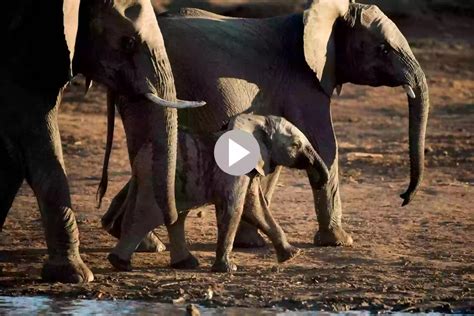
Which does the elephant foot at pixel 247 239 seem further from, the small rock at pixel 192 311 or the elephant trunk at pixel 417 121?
the small rock at pixel 192 311

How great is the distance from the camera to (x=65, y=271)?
8.98 m

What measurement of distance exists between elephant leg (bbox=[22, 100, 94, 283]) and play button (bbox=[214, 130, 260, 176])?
93 centimetres

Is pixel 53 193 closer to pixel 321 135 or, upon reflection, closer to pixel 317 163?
pixel 317 163

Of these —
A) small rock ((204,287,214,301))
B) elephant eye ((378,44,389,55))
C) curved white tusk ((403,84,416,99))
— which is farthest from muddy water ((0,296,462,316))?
elephant eye ((378,44,389,55))

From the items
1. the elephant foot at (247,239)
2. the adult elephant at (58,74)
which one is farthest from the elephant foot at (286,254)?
the adult elephant at (58,74)

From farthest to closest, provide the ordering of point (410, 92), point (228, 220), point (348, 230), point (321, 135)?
point (348, 230), point (410, 92), point (321, 135), point (228, 220)

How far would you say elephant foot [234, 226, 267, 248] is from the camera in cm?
1027

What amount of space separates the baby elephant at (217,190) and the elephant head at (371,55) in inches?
41.7

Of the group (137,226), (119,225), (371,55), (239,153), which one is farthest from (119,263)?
(371,55)

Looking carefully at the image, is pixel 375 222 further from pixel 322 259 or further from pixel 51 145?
pixel 51 145

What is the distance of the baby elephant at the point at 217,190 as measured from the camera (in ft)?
30.6

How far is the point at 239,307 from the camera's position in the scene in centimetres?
861

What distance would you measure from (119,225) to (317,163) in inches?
45.5

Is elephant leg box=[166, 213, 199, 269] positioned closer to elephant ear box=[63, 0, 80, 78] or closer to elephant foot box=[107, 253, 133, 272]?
elephant foot box=[107, 253, 133, 272]
